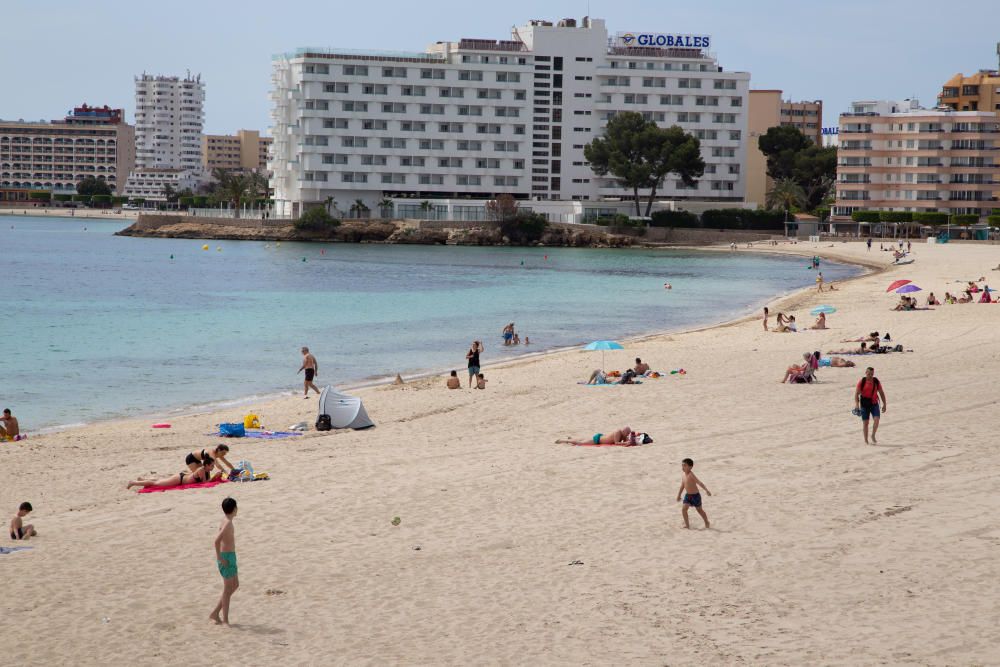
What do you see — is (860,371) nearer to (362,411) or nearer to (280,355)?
(362,411)

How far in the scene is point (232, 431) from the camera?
23.8m

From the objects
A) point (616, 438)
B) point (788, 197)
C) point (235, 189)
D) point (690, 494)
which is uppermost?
point (235, 189)

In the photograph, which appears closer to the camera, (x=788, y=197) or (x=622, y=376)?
(x=622, y=376)

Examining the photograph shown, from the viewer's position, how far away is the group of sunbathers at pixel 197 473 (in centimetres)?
1858

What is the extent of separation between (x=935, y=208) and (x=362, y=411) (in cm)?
12096

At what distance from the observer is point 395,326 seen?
53094 mm

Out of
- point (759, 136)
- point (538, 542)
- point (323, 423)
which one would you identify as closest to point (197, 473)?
point (323, 423)

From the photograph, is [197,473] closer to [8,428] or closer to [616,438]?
[616,438]

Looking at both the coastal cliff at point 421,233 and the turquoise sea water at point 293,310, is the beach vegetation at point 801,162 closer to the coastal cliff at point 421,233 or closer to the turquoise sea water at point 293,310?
the coastal cliff at point 421,233

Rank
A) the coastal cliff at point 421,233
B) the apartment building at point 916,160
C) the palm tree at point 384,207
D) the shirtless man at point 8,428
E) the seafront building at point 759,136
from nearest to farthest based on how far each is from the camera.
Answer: the shirtless man at point 8,428, the apartment building at point 916,160, the coastal cliff at point 421,233, the palm tree at point 384,207, the seafront building at point 759,136

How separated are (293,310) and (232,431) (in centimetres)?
3779

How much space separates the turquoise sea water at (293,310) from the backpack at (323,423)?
6944mm

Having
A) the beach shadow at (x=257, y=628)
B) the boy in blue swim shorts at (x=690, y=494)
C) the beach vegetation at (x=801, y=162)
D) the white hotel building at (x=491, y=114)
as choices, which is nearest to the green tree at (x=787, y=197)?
the beach vegetation at (x=801, y=162)

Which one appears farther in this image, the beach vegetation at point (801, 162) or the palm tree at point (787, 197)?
the beach vegetation at point (801, 162)
